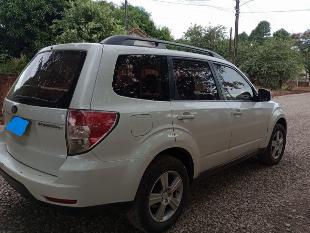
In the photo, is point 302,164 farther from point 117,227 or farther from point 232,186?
point 117,227

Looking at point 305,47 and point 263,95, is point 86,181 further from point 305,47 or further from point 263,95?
point 305,47

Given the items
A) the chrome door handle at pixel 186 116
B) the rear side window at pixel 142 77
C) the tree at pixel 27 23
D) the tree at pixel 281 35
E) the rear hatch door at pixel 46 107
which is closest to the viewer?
the rear hatch door at pixel 46 107

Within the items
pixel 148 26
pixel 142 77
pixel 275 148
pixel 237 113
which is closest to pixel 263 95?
pixel 237 113

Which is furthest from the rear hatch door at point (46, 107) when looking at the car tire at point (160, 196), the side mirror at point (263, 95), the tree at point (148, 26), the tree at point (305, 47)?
the tree at point (305, 47)

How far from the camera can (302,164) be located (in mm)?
6047

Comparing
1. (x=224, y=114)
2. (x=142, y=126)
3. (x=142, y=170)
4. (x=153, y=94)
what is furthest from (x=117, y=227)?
(x=224, y=114)

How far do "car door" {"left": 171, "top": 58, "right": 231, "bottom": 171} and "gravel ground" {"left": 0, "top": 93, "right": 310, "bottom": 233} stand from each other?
442 millimetres

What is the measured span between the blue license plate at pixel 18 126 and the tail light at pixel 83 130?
1.88ft

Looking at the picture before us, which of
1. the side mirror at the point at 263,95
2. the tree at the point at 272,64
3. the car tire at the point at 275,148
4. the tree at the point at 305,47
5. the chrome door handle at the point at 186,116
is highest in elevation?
the tree at the point at 305,47

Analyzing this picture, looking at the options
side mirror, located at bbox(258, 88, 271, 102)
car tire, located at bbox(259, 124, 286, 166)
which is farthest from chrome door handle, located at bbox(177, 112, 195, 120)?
car tire, located at bbox(259, 124, 286, 166)

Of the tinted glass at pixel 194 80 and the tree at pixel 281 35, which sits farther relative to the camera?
the tree at pixel 281 35

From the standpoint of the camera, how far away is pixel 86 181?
9.16 ft

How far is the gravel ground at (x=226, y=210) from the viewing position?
354cm

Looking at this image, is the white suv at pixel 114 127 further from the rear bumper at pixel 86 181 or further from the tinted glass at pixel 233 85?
the tinted glass at pixel 233 85
